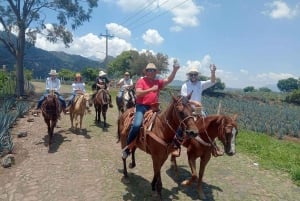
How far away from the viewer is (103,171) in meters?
8.33

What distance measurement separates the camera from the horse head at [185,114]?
5367 mm

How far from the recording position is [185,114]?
5.52 metres

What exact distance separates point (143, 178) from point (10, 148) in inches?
173

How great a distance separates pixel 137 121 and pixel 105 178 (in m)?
2.04

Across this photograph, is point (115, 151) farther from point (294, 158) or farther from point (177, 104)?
point (294, 158)

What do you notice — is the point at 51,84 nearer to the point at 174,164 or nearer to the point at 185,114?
the point at 174,164

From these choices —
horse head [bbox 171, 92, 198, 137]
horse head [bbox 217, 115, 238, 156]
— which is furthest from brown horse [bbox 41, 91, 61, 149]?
horse head [bbox 217, 115, 238, 156]

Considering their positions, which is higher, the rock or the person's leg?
the person's leg

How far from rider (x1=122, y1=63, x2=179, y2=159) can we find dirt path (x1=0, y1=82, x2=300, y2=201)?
125 centimetres

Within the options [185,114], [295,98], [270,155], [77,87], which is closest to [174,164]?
[185,114]

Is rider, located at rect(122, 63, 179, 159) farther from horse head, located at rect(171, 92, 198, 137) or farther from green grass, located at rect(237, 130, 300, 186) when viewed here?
green grass, located at rect(237, 130, 300, 186)

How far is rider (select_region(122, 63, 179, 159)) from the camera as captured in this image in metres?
6.47

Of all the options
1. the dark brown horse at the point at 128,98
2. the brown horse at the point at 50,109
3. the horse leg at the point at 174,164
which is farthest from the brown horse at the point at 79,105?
the horse leg at the point at 174,164

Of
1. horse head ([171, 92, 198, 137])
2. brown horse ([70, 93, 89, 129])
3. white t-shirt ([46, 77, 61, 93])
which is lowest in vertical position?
brown horse ([70, 93, 89, 129])
